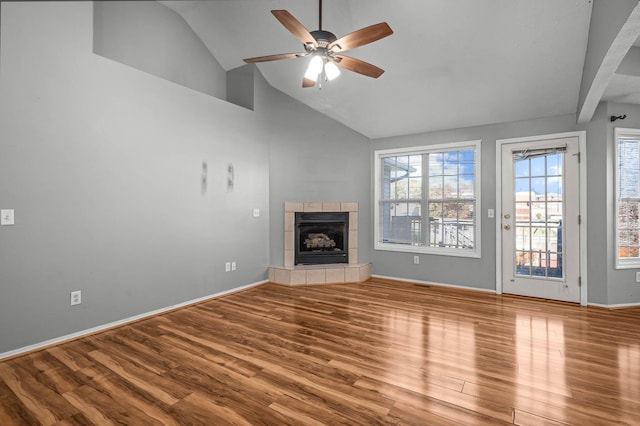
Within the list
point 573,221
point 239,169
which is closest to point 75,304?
point 239,169

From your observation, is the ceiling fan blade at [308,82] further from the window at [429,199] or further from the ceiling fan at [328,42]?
the window at [429,199]

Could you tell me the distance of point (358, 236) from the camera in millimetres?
4930

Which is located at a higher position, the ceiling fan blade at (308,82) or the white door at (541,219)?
the ceiling fan blade at (308,82)

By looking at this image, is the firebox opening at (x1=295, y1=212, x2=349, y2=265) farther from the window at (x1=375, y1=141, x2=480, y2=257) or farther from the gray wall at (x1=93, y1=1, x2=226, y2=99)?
the gray wall at (x1=93, y1=1, x2=226, y2=99)

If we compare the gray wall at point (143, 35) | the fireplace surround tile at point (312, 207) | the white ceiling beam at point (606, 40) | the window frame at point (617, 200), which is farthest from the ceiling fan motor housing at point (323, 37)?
the window frame at point (617, 200)

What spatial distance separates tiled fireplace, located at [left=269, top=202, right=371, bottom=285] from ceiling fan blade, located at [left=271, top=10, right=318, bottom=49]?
2682 millimetres

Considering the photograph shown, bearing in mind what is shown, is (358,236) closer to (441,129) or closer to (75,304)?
(441,129)

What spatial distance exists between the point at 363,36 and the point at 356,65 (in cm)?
40

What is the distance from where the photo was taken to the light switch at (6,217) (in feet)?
7.43

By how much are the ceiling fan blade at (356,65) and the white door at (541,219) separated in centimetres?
242

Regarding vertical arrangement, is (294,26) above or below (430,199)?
above

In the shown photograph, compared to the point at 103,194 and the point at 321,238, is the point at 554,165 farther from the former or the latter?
the point at 103,194

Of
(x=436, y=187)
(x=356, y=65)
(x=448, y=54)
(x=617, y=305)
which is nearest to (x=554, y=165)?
(x=436, y=187)

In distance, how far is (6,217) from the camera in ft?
7.50
